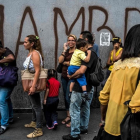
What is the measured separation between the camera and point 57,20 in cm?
516

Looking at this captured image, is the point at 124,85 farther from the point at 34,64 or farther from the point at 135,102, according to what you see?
the point at 34,64

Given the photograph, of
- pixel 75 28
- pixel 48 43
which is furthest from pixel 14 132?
pixel 75 28

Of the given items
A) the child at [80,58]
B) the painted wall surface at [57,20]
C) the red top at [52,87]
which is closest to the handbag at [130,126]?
the child at [80,58]

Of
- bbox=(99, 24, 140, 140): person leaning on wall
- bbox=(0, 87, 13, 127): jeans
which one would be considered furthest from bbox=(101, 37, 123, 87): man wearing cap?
bbox=(99, 24, 140, 140): person leaning on wall

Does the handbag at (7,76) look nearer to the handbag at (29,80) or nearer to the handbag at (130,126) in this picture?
the handbag at (29,80)

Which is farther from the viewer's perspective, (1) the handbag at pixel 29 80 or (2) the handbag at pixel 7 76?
(2) the handbag at pixel 7 76

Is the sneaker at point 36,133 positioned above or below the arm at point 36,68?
below

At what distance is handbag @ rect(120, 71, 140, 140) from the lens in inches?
74.6

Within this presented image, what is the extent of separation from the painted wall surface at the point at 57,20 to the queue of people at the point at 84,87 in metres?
0.44

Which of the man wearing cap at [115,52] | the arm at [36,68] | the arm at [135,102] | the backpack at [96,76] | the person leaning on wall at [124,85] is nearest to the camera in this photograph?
the arm at [135,102]

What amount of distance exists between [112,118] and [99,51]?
131 inches

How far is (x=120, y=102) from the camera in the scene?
207cm

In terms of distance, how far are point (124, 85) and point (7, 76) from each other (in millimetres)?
2622

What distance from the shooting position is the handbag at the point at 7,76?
13.5 feet
